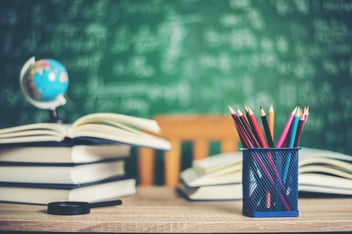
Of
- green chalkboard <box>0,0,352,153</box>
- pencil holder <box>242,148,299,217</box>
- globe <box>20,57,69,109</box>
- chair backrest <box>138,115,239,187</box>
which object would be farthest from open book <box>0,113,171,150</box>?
green chalkboard <box>0,0,352,153</box>

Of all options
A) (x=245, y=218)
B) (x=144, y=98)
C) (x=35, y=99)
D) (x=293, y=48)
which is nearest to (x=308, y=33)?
(x=293, y=48)

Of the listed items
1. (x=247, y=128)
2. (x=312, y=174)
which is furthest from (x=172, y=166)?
(x=247, y=128)

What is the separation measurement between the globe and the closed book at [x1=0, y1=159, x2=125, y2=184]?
0.36m

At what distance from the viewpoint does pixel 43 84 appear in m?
1.29

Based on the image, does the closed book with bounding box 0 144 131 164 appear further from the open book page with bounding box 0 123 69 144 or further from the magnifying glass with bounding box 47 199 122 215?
the magnifying glass with bounding box 47 199 122 215

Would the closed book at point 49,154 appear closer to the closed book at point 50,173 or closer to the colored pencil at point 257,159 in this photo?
the closed book at point 50,173

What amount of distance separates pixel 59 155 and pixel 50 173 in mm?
44

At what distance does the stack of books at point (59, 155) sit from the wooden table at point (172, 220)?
0.18 feet

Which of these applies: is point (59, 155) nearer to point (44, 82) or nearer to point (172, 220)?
point (172, 220)

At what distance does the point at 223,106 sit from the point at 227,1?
21.4 inches

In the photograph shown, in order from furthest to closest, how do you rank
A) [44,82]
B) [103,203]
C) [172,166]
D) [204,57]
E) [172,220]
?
[204,57]
[172,166]
[44,82]
[103,203]
[172,220]

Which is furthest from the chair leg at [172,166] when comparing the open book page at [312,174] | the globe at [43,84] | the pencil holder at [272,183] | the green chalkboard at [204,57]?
the pencil holder at [272,183]

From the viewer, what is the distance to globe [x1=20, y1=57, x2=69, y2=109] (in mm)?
1303

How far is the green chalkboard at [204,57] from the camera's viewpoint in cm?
220
